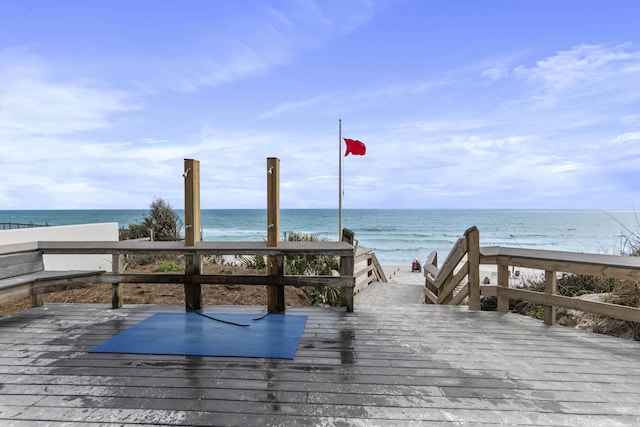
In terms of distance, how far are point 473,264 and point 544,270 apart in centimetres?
69

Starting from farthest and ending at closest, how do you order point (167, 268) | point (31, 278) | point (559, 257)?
point (167, 268)
point (31, 278)
point (559, 257)

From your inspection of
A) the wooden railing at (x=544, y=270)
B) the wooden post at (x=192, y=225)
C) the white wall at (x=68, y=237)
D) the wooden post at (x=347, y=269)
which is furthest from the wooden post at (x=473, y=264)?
the white wall at (x=68, y=237)

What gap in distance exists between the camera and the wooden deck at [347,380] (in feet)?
6.28

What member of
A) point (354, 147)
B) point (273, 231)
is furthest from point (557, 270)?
point (354, 147)

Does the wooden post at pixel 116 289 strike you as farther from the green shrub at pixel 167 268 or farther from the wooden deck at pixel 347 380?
the green shrub at pixel 167 268

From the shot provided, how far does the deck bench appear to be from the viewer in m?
3.68

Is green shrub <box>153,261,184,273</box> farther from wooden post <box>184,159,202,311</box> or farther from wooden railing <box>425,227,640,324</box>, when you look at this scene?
wooden railing <box>425,227,640,324</box>

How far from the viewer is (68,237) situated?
872 cm

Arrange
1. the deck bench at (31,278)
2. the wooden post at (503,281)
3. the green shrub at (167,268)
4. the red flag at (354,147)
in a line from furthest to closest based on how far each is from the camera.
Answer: the red flag at (354,147), the green shrub at (167,268), the wooden post at (503,281), the deck bench at (31,278)

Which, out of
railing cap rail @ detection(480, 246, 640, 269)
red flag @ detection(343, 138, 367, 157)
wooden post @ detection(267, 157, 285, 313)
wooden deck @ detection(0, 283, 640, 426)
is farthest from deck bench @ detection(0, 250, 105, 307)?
red flag @ detection(343, 138, 367, 157)

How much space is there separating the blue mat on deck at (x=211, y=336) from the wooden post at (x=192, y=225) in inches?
7.9

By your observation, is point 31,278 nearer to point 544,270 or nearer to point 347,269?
point 347,269

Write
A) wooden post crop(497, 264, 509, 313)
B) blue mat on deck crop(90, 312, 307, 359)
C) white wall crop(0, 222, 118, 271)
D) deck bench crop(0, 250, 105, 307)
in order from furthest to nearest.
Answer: white wall crop(0, 222, 118, 271), wooden post crop(497, 264, 509, 313), deck bench crop(0, 250, 105, 307), blue mat on deck crop(90, 312, 307, 359)

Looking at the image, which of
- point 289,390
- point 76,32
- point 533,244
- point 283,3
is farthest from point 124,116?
point 533,244
